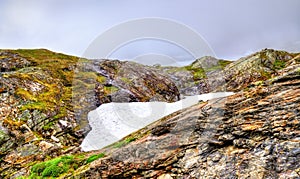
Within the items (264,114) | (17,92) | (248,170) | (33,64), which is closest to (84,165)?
(248,170)

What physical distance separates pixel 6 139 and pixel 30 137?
2131mm

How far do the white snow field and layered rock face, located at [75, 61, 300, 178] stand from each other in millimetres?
10555

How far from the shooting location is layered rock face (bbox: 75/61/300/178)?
10508 millimetres

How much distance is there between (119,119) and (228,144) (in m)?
19.8

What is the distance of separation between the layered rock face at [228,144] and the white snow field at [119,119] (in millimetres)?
10555

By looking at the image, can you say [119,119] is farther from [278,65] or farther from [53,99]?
[278,65]

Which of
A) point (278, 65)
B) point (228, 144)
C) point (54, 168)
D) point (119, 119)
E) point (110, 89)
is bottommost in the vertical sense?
point (228, 144)

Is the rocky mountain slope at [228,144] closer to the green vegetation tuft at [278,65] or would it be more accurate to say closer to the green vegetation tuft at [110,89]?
the green vegetation tuft at [110,89]

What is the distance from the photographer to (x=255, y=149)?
11094 millimetres

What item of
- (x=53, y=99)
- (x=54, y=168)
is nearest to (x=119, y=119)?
(x=53, y=99)

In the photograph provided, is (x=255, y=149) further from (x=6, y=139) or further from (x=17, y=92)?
(x=17, y=92)

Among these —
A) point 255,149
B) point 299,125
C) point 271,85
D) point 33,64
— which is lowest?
point 255,149

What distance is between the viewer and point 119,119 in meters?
30.4

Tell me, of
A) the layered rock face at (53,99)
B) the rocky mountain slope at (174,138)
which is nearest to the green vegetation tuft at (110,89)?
the layered rock face at (53,99)
